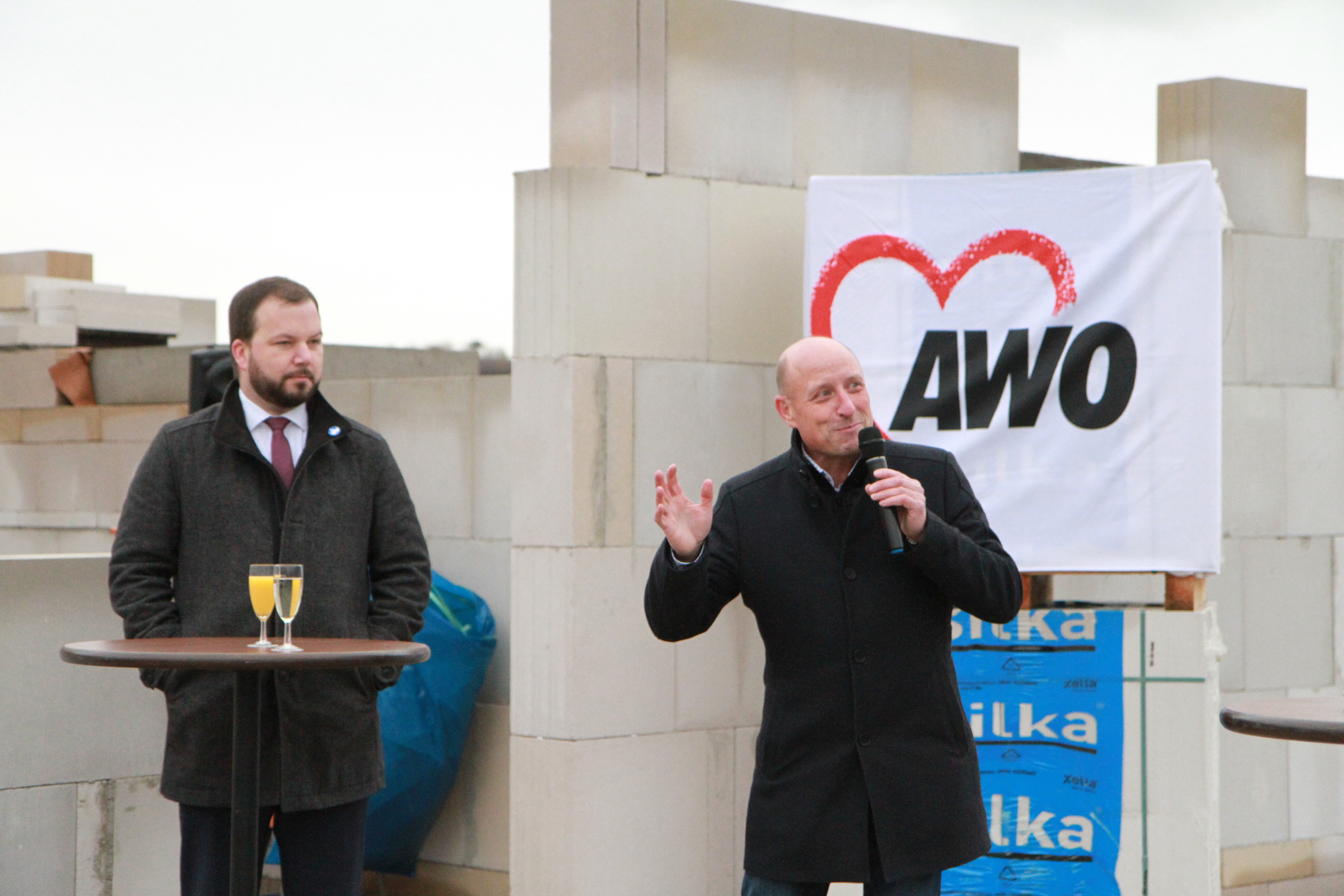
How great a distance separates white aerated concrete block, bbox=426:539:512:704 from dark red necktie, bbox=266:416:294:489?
2364 mm

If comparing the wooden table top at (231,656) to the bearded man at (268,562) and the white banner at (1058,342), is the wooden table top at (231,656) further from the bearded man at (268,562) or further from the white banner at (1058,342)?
the white banner at (1058,342)

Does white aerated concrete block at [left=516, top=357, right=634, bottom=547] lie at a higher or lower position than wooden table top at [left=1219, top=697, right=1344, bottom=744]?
higher

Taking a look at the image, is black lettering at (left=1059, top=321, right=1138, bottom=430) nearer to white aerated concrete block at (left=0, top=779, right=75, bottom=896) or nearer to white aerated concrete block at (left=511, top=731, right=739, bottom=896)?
white aerated concrete block at (left=511, top=731, right=739, bottom=896)

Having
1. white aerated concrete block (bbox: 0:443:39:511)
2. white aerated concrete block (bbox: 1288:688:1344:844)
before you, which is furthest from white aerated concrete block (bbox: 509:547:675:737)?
white aerated concrete block (bbox: 0:443:39:511)

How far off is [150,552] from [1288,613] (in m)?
4.01

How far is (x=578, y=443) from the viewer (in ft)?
14.8

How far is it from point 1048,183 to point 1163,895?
1838 millimetres

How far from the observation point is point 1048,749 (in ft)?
14.2

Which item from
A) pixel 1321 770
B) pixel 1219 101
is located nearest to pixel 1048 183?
pixel 1219 101

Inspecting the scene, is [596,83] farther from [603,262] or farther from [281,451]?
[281,451]

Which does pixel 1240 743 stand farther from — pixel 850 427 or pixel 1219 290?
pixel 850 427

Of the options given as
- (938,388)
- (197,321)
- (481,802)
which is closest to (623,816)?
(481,802)

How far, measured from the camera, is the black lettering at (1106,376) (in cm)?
423

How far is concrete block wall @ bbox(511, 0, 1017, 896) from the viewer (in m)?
4.50
